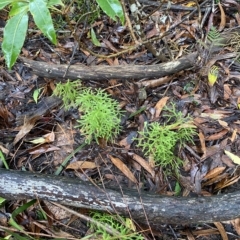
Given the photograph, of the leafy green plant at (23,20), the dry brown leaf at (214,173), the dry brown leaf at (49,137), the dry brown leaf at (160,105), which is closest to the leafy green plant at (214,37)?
the dry brown leaf at (160,105)

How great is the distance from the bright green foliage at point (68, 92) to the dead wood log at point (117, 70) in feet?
0.19

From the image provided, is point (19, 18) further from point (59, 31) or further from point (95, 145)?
point (59, 31)

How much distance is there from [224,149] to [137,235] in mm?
747

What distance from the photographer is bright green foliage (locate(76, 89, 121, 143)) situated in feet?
7.73

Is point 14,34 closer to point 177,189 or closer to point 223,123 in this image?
point 177,189

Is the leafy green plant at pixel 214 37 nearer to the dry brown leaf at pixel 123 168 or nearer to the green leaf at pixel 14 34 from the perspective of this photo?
the dry brown leaf at pixel 123 168

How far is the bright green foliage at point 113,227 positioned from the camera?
6.82ft

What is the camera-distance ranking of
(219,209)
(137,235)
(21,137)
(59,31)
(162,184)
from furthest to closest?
(59,31)
(21,137)
(162,184)
(137,235)
(219,209)

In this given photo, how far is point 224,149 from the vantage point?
7.63 ft

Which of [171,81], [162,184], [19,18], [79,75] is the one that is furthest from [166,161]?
[19,18]

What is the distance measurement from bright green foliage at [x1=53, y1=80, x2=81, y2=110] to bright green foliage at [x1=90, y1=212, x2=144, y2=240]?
77 centimetres

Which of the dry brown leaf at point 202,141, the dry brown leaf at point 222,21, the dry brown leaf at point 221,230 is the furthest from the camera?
the dry brown leaf at point 222,21

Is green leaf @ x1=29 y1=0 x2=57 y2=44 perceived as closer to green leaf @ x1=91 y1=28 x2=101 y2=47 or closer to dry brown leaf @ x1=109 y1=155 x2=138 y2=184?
dry brown leaf @ x1=109 y1=155 x2=138 y2=184

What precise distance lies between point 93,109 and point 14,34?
2.87 ft
